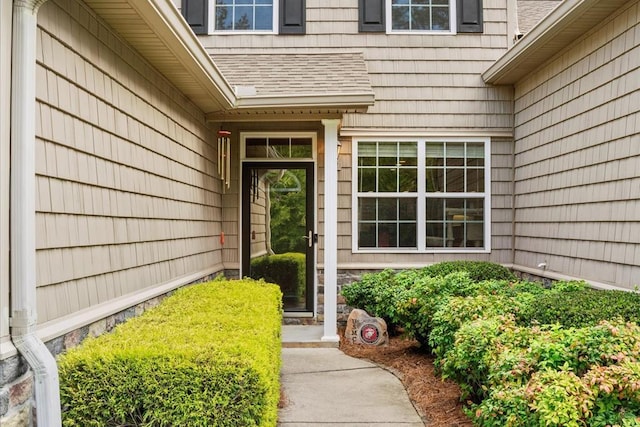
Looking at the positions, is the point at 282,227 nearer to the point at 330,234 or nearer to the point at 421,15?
the point at 330,234

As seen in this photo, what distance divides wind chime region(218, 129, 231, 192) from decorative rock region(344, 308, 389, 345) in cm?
237

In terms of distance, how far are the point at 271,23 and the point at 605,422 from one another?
634cm

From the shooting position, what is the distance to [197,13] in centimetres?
752

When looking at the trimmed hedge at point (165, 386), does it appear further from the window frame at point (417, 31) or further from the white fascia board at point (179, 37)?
the window frame at point (417, 31)

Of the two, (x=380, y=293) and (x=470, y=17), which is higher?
(x=470, y=17)

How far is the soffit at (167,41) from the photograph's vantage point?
3.54 m

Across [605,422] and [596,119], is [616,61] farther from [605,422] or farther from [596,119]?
[605,422]

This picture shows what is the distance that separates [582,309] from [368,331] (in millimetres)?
2971

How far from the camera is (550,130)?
640 centimetres

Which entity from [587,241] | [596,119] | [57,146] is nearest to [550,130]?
[596,119]

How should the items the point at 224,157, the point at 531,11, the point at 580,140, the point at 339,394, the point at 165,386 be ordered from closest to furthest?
the point at 165,386
the point at 339,394
the point at 580,140
the point at 224,157
the point at 531,11

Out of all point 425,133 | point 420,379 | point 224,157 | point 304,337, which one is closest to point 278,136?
point 224,157

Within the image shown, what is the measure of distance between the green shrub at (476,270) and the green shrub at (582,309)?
1.81 m

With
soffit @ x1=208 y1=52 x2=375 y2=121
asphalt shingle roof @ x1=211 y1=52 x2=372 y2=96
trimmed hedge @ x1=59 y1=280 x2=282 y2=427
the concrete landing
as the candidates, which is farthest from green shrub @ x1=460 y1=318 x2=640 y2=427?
asphalt shingle roof @ x1=211 y1=52 x2=372 y2=96
